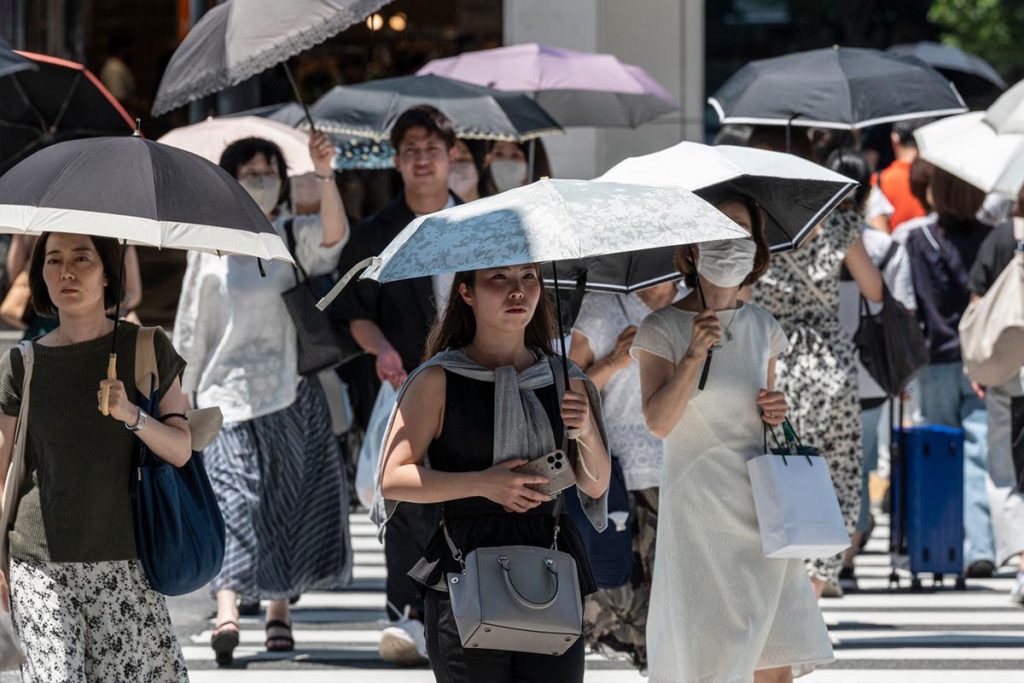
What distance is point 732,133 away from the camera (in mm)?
14211

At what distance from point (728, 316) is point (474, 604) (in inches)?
69.4

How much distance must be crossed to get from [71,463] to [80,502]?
0.11 metres

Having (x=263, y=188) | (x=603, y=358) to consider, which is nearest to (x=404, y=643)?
(x=603, y=358)

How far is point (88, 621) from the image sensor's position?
5.64m

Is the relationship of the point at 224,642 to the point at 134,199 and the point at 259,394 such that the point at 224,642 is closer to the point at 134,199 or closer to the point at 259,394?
the point at 259,394

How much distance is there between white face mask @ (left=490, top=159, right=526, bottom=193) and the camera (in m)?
10.3

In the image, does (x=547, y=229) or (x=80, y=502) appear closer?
(x=547, y=229)

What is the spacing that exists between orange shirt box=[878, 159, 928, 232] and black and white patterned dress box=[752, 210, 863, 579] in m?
4.25

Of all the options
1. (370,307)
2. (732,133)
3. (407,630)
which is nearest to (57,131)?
(370,307)

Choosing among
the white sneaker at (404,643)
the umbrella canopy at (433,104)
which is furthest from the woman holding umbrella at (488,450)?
the umbrella canopy at (433,104)

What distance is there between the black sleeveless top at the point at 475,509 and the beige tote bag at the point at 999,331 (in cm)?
412

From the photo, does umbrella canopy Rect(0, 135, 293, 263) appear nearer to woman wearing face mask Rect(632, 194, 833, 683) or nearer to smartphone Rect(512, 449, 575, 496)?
smartphone Rect(512, 449, 575, 496)

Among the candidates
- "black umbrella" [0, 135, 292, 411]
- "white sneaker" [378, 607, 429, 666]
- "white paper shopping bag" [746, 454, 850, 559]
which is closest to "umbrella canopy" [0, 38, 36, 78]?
"black umbrella" [0, 135, 292, 411]

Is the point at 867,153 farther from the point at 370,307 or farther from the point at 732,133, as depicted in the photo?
the point at 370,307
